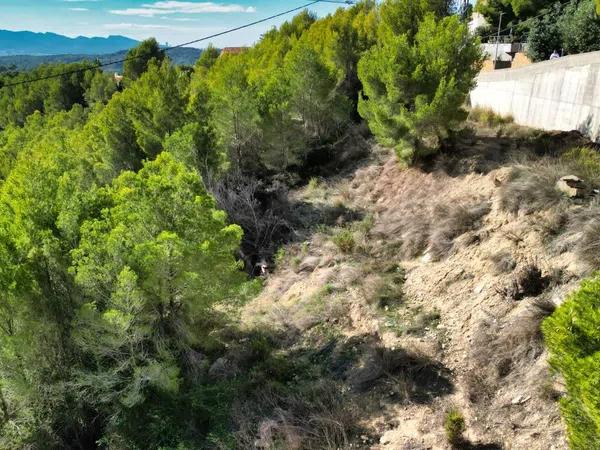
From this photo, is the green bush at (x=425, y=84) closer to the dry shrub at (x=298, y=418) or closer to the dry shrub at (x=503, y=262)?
the dry shrub at (x=503, y=262)

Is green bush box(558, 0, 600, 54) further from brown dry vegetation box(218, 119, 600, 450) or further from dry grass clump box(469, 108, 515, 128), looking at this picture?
brown dry vegetation box(218, 119, 600, 450)

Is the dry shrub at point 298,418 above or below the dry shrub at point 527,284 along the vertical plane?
below

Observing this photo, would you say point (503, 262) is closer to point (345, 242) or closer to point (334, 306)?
point (334, 306)

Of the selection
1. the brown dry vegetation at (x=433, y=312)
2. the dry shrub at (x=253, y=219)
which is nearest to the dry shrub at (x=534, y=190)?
the brown dry vegetation at (x=433, y=312)

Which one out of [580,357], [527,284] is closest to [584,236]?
[527,284]

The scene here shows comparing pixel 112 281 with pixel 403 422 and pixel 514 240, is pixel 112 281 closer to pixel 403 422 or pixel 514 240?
pixel 403 422

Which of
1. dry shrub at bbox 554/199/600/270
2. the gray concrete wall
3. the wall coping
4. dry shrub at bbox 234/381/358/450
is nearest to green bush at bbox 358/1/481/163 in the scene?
the wall coping
